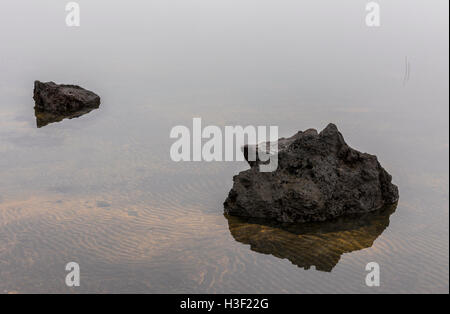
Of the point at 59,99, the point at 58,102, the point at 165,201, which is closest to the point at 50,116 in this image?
the point at 58,102

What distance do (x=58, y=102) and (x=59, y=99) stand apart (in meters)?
0.12

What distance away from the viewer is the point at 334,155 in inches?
430

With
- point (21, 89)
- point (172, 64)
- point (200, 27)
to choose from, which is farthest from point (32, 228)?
point (200, 27)

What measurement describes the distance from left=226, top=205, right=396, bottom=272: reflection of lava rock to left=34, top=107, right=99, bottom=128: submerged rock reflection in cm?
892

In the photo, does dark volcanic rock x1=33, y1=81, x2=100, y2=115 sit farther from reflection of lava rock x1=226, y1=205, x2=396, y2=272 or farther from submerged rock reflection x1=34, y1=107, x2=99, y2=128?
reflection of lava rock x1=226, y1=205, x2=396, y2=272

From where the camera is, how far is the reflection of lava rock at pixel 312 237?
9570 millimetres

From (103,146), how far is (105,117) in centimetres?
301

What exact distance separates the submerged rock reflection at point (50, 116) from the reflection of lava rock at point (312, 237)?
892cm

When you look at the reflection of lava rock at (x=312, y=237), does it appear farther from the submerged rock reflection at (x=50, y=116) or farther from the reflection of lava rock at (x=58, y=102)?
the reflection of lava rock at (x=58, y=102)

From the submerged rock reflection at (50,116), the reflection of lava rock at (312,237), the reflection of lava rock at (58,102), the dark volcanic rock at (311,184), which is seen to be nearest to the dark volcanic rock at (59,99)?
the reflection of lava rock at (58,102)

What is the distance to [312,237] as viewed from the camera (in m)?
10.2

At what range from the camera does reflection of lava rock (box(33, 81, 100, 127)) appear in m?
18.2
